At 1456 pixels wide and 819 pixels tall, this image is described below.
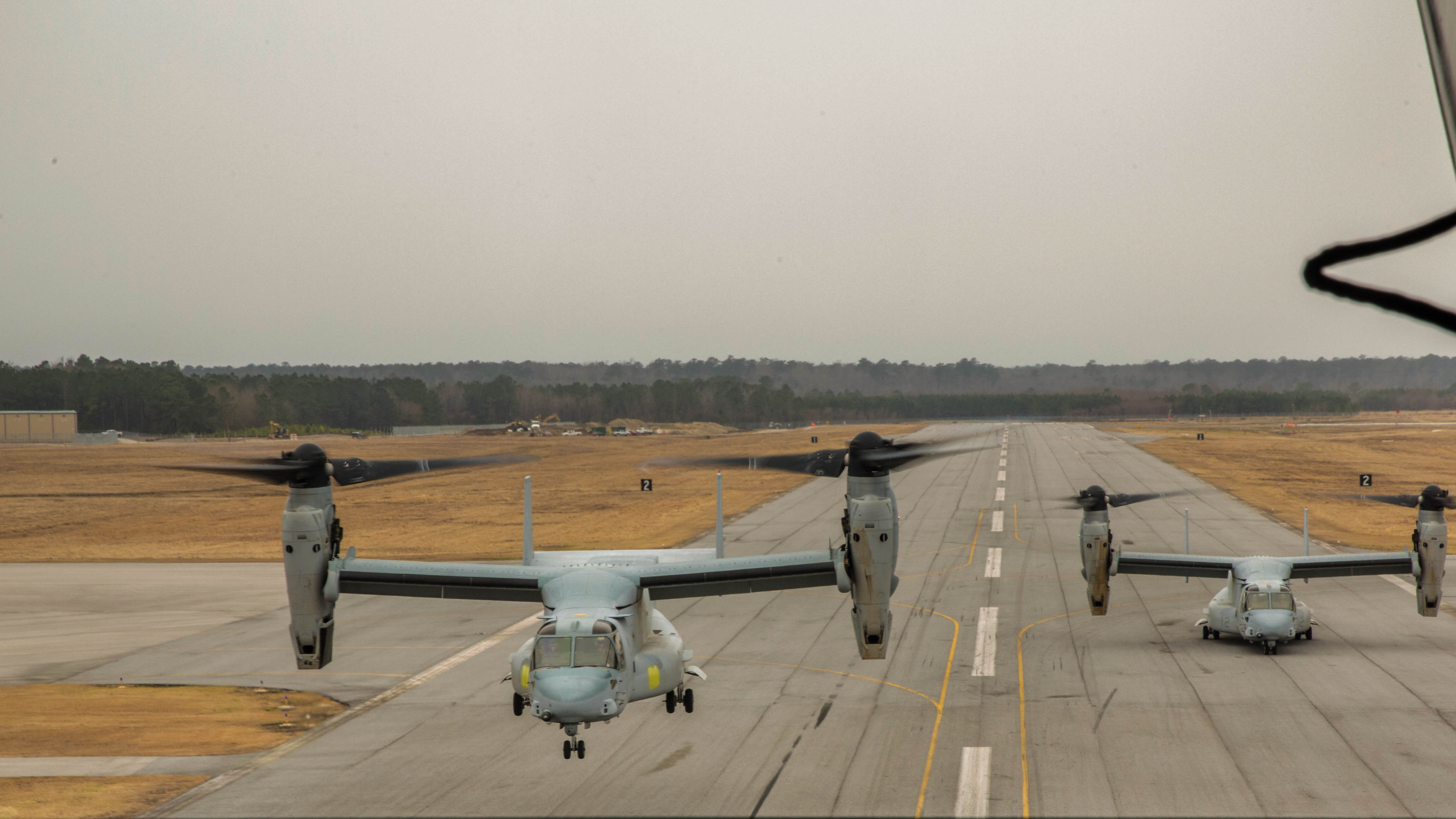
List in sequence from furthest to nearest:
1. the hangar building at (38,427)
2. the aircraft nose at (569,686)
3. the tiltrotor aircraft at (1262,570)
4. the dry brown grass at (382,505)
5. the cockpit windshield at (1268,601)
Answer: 1. the hangar building at (38,427)
2. the dry brown grass at (382,505)
3. the cockpit windshield at (1268,601)
4. the tiltrotor aircraft at (1262,570)
5. the aircraft nose at (569,686)

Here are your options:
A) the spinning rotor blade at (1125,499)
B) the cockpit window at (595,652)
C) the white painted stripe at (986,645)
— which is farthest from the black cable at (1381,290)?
the white painted stripe at (986,645)

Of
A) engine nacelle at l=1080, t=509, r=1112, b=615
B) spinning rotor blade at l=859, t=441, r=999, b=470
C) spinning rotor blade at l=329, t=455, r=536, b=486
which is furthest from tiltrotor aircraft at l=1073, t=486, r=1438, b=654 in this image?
spinning rotor blade at l=329, t=455, r=536, b=486

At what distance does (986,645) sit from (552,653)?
68.8 feet

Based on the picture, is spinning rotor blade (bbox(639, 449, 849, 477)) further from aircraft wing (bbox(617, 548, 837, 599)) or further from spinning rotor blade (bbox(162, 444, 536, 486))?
spinning rotor blade (bbox(162, 444, 536, 486))

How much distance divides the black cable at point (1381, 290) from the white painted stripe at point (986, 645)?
1312 inches

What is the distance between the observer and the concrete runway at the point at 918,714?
23.7 metres

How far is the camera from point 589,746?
28.0m

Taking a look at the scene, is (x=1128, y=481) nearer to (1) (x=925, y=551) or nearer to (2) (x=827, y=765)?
(1) (x=925, y=551)

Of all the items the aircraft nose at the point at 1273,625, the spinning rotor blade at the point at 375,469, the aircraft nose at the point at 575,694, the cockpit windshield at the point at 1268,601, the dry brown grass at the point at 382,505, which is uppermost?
the spinning rotor blade at the point at 375,469

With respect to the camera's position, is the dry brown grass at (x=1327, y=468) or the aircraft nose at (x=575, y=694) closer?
the aircraft nose at (x=575, y=694)

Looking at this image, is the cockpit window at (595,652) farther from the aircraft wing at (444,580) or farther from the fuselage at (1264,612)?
the fuselage at (1264,612)

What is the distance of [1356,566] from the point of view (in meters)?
33.2

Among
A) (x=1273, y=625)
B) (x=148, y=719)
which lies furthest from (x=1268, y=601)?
(x=148, y=719)

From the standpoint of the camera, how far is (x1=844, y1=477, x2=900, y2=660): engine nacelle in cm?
2058
